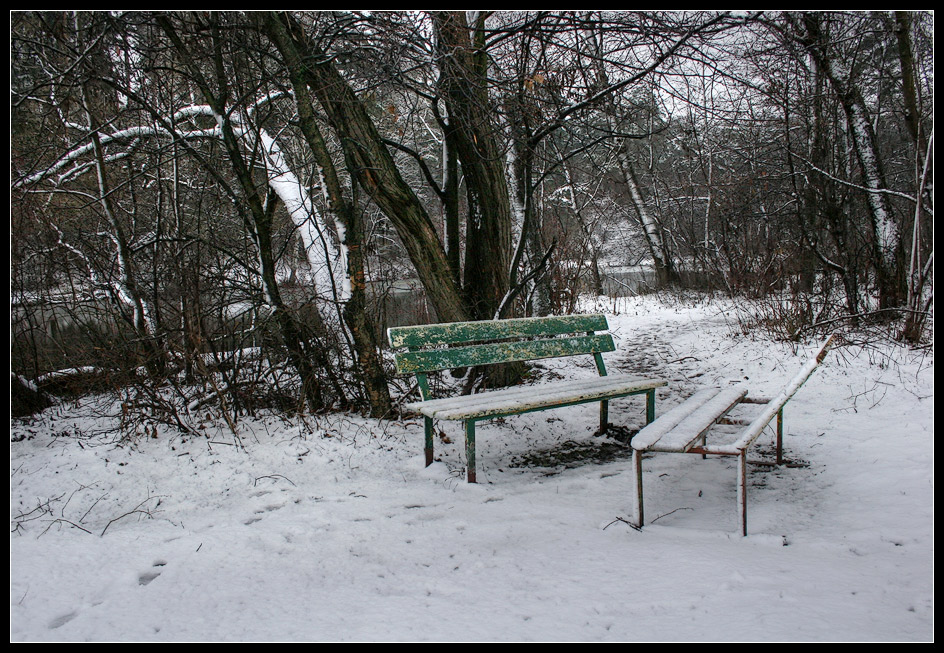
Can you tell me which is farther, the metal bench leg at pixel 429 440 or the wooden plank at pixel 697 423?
the metal bench leg at pixel 429 440

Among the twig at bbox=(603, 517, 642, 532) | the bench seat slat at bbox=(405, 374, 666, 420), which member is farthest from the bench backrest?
the twig at bbox=(603, 517, 642, 532)

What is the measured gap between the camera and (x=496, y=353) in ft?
14.1

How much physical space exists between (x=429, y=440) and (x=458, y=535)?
108 cm

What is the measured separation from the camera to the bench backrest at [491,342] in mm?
3936

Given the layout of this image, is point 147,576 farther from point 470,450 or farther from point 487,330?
point 487,330

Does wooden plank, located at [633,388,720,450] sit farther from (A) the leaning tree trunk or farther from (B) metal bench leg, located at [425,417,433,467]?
(A) the leaning tree trunk

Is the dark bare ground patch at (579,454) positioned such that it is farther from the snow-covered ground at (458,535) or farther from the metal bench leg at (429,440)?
the metal bench leg at (429,440)

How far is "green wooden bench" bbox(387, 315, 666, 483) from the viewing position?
137 inches

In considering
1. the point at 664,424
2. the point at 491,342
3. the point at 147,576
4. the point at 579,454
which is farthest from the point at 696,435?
the point at 147,576

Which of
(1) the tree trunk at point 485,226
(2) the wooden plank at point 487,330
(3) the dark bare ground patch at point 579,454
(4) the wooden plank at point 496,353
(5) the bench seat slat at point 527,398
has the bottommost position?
(3) the dark bare ground patch at point 579,454

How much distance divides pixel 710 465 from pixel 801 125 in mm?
6210

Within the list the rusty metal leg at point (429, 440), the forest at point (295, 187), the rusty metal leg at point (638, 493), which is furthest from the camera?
the forest at point (295, 187)

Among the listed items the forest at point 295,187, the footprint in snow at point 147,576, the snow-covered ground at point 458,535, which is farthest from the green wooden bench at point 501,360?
the footprint in snow at point 147,576
